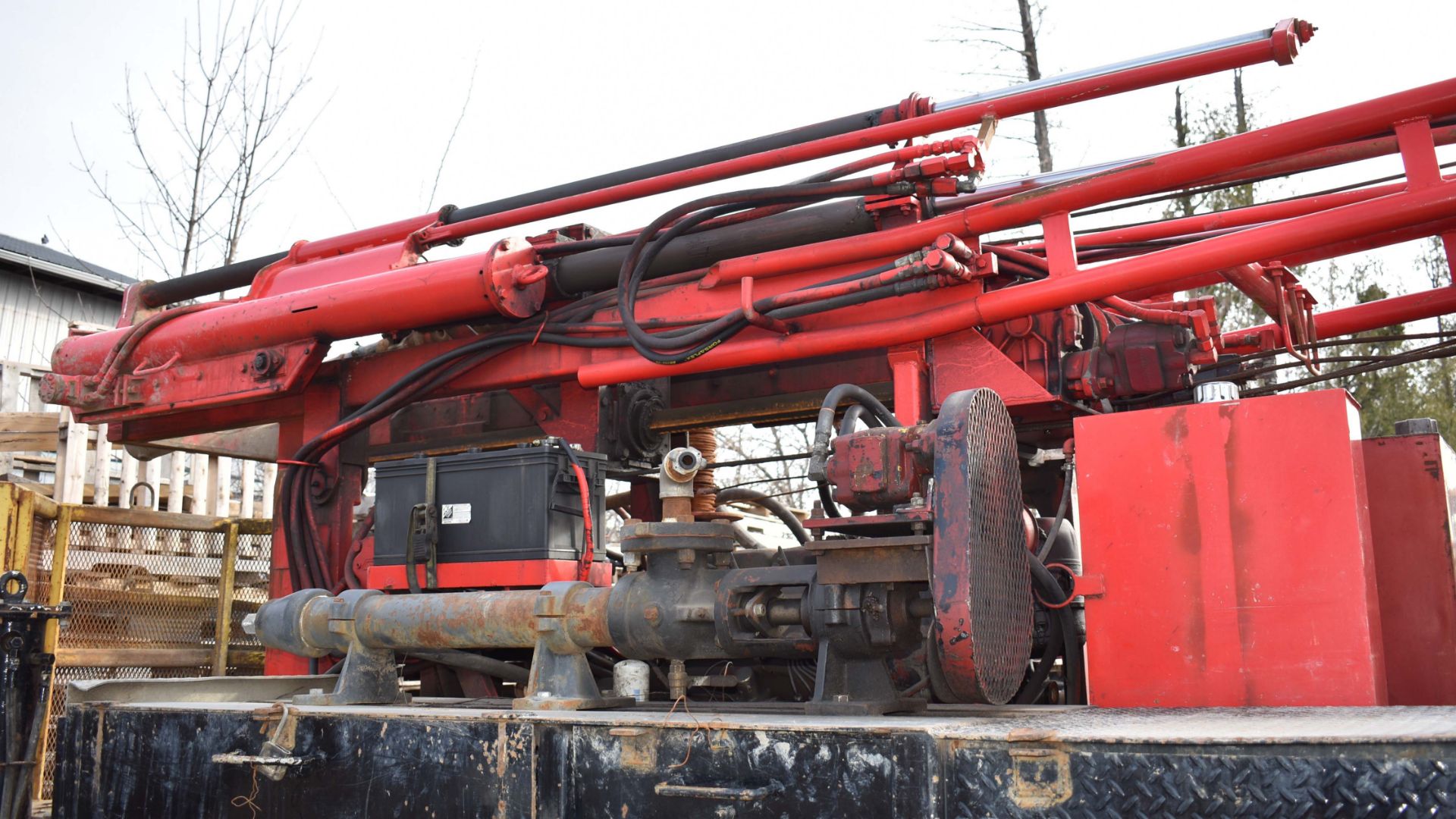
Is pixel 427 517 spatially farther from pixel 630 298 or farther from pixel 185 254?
pixel 185 254

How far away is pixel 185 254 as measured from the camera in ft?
34.3

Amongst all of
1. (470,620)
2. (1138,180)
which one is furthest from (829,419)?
(1138,180)

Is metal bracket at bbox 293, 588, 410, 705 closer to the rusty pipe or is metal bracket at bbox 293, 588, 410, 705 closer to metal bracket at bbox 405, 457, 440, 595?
the rusty pipe

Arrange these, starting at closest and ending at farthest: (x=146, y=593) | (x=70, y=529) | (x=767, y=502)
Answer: (x=767, y=502) < (x=70, y=529) < (x=146, y=593)

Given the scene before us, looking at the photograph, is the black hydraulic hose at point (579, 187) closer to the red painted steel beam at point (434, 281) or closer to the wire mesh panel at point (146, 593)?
the red painted steel beam at point (434, 281)

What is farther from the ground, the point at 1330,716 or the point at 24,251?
the point at 24,251

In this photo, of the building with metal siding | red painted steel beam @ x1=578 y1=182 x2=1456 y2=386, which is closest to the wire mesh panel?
red painted steel beam @ x1=578 y1=182 x2=1456 y2=386

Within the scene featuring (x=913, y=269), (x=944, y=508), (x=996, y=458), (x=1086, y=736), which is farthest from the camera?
(x=913, y=269)

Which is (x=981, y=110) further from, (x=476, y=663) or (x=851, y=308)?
(x=476, y=663)

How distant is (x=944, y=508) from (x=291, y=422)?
148 inches

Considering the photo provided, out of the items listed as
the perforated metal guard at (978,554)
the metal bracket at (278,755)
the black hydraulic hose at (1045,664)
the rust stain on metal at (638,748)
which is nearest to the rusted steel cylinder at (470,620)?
the metal bracket at (278,755)

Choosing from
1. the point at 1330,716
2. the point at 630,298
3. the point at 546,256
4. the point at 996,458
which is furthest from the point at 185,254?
the point at 1330,716

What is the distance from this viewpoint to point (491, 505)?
12.0 ft

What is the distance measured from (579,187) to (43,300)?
1790 cm
